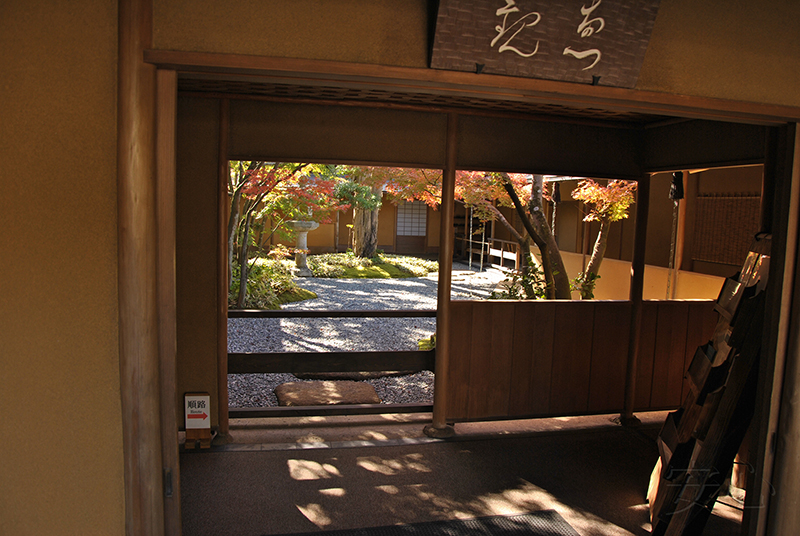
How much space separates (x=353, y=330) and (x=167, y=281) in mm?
6209

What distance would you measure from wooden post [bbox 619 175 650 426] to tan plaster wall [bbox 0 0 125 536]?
12.7ft

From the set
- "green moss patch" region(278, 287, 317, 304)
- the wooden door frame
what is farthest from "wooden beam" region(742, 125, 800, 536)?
"green moss patch" region(278, 287, 317, 304)

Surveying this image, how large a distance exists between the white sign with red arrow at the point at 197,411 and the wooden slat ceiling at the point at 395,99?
82.1 inches

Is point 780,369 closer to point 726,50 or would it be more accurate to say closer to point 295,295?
point 726,50

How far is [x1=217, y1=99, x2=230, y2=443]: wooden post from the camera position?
147 inches

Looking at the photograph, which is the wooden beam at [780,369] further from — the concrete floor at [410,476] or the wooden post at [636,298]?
the wooden post at [636,298]

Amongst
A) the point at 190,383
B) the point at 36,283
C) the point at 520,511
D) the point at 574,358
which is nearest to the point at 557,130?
the point at 574,358

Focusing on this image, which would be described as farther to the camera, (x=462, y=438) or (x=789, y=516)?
(x=462, y=438)

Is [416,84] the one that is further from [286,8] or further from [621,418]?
[621,418]

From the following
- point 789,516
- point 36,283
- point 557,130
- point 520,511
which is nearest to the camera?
point 36,283

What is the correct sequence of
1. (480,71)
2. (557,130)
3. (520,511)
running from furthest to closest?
(557,130) < (520,511) < (480,71)

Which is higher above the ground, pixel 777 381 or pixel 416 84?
pixel 416 84

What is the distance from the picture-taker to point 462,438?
406cm

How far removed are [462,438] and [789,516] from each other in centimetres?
210
